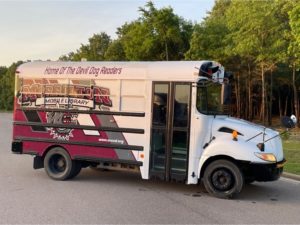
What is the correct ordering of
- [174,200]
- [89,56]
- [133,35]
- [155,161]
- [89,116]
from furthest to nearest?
1. [89,56]
2. [133,35]
3. [89,116]
4. [155,161]
5. [174,200]

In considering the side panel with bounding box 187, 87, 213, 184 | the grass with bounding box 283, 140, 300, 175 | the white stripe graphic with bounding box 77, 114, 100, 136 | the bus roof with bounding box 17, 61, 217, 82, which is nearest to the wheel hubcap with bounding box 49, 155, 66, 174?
the white stripe graphic with bounding box 77, 114, 100, 136

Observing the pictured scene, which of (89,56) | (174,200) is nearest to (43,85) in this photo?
(174,200)

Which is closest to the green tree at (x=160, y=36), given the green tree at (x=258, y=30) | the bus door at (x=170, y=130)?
the green tree at (x=258, y=30)

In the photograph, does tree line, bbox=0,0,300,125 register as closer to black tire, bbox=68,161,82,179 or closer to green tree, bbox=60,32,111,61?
green tree, bbox=60,32,111,61

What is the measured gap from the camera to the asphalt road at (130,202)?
701cm

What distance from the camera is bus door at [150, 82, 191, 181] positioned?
8.80 meters

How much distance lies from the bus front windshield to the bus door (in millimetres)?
214

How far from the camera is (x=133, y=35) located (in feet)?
127

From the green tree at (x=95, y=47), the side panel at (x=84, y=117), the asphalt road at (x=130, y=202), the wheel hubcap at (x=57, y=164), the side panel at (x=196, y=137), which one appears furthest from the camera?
the green tree at (x=95, y=47)

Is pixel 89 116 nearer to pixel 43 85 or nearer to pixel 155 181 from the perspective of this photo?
pixel 43 85

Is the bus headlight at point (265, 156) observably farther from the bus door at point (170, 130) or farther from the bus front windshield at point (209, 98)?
the bus door at point (170, 130)

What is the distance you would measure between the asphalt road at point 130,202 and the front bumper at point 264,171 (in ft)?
1.50

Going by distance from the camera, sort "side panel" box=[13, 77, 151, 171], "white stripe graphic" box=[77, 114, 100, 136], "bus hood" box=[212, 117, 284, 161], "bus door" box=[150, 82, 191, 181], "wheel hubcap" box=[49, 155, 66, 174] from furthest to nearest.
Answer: "wheel hubcap" box=[49, 155, 66, 174] < "white stripe graphic" box=[77, 114, 100, 136] < "side panel" box=[13, 77, 151, 171] < "bus door" box=[150, 82, 191, 181] < "bus hood" box=[212, 117, 284, 161]

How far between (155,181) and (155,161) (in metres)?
1.20
